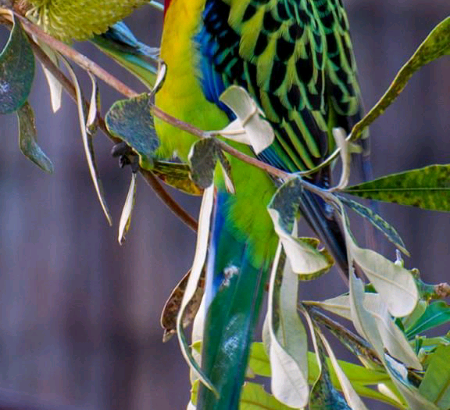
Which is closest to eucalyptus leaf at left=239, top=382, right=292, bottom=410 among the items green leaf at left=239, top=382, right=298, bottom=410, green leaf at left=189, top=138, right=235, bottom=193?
green leaf at left=239, top=382, right=298, bottom=410

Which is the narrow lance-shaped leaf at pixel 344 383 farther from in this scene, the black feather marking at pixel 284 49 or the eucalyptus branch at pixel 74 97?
the black feather marking at pixel 284 49

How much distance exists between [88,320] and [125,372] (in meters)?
0.18

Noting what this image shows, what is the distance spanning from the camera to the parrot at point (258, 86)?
35.7 inches

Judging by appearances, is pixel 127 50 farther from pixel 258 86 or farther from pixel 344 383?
pixel 344 383

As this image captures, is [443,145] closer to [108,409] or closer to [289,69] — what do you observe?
[108,409]

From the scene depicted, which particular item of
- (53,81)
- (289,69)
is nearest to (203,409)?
(53,81)

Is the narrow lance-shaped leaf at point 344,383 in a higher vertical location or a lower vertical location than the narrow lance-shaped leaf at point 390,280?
lower

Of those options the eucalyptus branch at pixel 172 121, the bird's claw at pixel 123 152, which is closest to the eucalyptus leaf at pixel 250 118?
the eucalyptus branch at pixel 172 121

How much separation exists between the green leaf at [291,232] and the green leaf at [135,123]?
0.32 feet

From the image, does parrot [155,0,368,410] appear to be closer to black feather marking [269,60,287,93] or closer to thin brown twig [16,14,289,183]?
black feather marking [269,60,287,93]

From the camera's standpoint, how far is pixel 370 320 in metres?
0.54

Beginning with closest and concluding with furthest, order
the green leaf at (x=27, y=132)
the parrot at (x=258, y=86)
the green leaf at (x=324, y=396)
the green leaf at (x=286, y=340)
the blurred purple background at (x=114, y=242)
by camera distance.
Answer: the green leaf at (x=286, y=340), the green leaf at (x=324, y=396), the green leaf at (x=27, y=132), the parrot at (x=258, y=86), the blurred purple background at (x=114, y=242)

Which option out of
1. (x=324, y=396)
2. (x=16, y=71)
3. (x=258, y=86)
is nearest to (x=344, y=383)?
(x=324, y=396)

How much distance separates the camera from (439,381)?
604 millimetres
